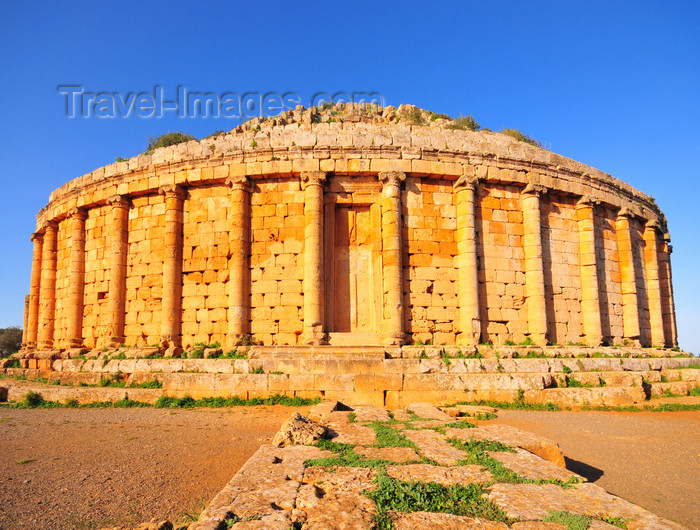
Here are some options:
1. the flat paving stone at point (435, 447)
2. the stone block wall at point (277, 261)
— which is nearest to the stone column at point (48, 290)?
the stone block wall at point (277, 261)

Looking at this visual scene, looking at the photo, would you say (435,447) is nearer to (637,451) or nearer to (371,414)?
(371,414)

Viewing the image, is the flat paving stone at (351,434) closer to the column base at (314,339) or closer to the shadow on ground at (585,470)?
the shadow on ground at (585,470)

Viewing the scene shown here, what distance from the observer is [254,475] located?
4.48 meters

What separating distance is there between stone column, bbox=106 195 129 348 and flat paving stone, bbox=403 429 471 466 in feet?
42.0

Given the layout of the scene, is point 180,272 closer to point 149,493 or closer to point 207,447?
point 207,447

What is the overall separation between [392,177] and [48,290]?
48.4 ft

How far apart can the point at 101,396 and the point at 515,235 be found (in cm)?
1353

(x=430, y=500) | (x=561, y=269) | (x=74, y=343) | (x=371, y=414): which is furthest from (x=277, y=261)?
(x=430, y=500)

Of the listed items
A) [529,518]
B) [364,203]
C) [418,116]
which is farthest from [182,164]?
[529,518]

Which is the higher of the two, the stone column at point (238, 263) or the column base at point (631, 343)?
the stone column at point (238, 263)

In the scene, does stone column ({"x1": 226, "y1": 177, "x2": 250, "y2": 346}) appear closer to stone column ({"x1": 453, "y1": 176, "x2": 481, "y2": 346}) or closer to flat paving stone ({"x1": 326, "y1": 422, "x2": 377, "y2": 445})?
stone column ({"x1": 453, "y1": 176, "x2": 481, "y2": 346})

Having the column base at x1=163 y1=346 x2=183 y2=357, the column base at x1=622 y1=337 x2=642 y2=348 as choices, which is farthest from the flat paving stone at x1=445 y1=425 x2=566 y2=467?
the column base at x1=622 y1=337 x2=642 y2=348

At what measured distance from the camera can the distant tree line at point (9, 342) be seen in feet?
128

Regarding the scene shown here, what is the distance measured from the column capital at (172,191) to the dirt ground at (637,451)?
39.6 feet
